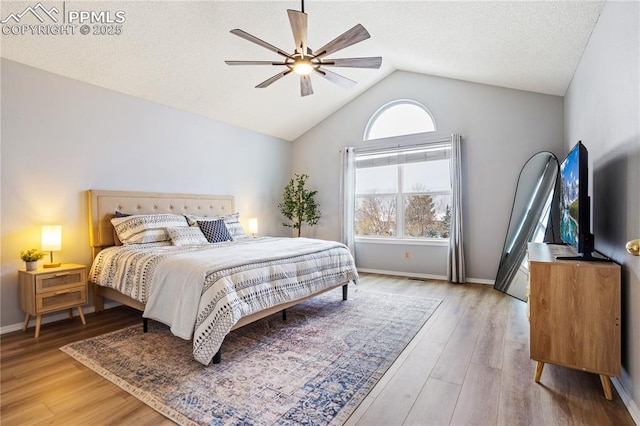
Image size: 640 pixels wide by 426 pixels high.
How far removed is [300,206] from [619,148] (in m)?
4.62

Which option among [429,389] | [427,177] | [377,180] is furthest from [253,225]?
[429,389]

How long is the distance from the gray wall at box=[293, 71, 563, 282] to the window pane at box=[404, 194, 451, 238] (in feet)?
0.89

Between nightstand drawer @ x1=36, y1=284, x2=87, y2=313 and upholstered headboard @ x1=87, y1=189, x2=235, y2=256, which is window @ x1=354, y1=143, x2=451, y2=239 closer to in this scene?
upholstered headboard @ x1=87, y1=189, x2=235, y2=256

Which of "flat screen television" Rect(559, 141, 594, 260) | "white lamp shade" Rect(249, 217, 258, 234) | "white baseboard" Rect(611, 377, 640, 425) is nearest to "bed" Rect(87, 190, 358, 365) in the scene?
"white lamp shade" Rect(249, 217, 258, 234)

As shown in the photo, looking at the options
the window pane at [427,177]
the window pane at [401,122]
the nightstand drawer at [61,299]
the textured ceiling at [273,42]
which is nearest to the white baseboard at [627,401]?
the textured ceiling at [273,42]

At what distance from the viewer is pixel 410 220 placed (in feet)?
17.9

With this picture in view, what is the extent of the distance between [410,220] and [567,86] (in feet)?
8.86

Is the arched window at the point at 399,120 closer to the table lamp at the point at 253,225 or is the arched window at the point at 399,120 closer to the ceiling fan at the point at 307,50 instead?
the table lamp at the point at 253,225

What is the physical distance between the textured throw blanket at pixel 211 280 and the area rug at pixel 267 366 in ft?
0.81

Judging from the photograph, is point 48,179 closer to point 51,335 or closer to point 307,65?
point 51,335

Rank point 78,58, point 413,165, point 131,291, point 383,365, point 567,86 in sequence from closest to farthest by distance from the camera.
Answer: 1. point 383,365
2. point 131,291
3. point 78,58
4. point 567,86
5. point 413,165

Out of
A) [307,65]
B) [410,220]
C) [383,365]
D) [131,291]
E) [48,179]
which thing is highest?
[307,65]

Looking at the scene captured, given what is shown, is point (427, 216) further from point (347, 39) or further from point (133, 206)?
point (133, 206)

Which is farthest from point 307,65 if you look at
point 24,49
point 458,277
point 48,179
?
point 458,277
